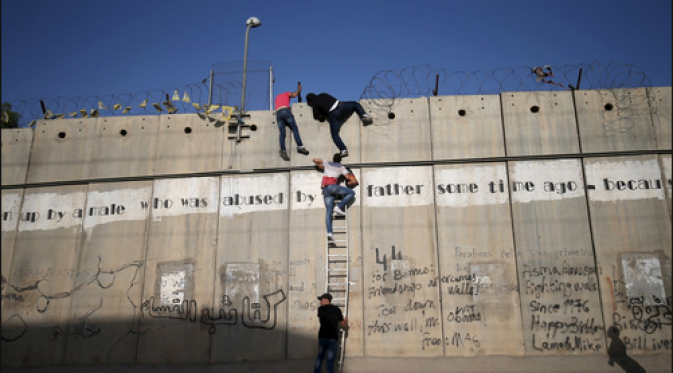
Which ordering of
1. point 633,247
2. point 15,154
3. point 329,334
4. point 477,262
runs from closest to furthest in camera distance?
point 329,334 < point 633,247 < point 477,262 < point 15,154

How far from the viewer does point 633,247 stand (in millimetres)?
9156

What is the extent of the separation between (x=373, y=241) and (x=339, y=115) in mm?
2821

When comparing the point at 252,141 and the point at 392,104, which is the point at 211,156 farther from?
the point at 392,104

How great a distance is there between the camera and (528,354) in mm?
8852

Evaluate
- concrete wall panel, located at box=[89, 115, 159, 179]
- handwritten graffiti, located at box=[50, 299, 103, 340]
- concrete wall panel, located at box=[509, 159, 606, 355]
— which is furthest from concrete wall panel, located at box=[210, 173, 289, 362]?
concrete wall panel, located at box=[509, 159, 606, 355]

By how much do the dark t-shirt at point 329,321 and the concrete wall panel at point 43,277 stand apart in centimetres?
561

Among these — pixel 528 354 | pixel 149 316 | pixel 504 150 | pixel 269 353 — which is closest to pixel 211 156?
pixel 149 316

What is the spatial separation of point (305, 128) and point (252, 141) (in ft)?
4.12

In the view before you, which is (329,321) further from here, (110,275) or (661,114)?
(661,114)

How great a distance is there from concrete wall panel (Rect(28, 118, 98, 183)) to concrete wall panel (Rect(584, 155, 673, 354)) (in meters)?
11.3

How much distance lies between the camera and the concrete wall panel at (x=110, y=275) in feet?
31.7

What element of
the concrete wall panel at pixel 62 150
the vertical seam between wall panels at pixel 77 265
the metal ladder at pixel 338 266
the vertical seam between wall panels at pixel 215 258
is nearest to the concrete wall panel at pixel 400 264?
the metal ladder at pixel 338 266

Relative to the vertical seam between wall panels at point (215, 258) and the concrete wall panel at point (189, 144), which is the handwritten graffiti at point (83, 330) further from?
the concrete wall panel at point (189, 144)

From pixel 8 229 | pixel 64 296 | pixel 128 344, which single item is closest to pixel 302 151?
pixel 128 344
